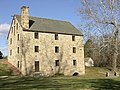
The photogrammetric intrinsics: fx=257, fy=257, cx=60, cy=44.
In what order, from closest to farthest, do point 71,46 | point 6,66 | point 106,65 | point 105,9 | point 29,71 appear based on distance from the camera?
1. point 105,9
2. point 29,71
3. point 6,66
4. point 71,46
5. point 106,65

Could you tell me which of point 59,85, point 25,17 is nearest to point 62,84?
point 59,85

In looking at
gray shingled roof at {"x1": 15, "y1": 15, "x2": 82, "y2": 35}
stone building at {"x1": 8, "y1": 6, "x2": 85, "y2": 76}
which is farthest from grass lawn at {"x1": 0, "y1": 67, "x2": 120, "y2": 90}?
gray shingled roof at {"x1": 15, "y1": 15, "x2": 82, "y2": 35}

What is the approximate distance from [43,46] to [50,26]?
5.48m

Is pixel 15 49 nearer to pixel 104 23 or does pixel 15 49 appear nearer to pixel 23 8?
pixel 23 8

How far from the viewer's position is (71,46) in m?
52.7

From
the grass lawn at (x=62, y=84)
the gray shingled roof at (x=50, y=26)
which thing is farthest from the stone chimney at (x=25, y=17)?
the grass lawn at (x=62, y=84)

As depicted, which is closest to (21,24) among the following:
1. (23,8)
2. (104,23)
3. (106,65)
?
(23,8)

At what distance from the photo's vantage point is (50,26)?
52.0 metres

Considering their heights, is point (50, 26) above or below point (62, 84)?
above

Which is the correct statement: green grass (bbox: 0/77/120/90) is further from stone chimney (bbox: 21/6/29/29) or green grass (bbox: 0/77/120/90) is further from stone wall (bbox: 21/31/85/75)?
stone chimney (bbox: 21/6/29/29)

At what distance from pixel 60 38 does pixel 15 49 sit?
357 inches

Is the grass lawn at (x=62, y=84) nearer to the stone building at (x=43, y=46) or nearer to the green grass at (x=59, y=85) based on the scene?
the green grass at (x=59, y=85)

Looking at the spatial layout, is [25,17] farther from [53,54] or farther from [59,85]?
[59,85]

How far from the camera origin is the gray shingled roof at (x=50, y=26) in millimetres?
49028
